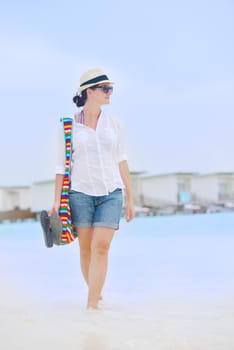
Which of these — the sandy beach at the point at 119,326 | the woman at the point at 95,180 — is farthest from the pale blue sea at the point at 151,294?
the woman at the point at 95,180

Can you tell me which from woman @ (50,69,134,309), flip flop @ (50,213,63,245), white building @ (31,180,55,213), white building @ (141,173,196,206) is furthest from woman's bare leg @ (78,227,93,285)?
white building @ (141,173,196,206)

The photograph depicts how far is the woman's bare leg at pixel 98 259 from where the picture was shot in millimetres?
2711

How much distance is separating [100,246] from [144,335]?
0.55 m

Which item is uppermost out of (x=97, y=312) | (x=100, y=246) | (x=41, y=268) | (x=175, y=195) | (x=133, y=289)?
(x=100, y=246)

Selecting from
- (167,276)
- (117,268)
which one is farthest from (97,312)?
(117,268)

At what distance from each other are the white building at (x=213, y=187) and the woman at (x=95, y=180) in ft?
79.4

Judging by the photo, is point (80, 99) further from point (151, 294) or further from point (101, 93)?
point (151, 294)

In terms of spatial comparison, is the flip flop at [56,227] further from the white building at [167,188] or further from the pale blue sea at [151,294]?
the white building at [167,188]

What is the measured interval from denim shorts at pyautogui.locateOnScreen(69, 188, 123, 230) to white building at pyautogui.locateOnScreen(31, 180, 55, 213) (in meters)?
20.3

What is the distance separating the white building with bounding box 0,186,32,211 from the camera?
23891 millimetres

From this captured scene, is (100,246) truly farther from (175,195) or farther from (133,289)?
(175,195)

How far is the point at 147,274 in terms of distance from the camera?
4.64 metres

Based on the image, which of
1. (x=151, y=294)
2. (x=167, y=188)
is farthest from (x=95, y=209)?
(x=167, y=188)

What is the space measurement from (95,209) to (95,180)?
0.15 meters
